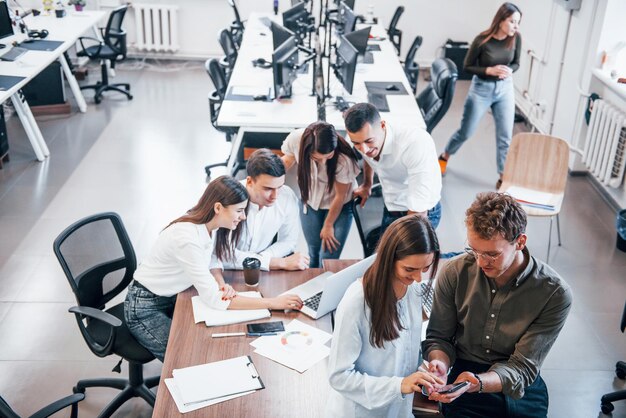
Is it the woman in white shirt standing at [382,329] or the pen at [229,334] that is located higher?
the woman in white shirt standing at [382,329]

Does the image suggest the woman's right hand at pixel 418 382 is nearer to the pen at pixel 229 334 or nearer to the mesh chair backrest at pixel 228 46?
the pen at pixel 229 334

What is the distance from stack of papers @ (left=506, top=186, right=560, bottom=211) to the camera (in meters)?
4.91

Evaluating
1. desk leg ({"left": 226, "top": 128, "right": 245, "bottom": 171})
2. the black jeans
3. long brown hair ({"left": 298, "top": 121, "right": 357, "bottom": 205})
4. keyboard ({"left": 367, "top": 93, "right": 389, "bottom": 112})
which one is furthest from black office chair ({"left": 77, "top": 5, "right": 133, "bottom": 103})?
the black jeans

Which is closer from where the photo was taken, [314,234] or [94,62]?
[314,234]

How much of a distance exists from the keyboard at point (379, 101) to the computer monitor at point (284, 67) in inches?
26.6

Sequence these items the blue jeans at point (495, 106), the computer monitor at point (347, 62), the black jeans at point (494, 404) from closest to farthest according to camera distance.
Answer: the black jeans at point (494, 404), the computer monitor at point (347, 62), the blue jeans at point (495, 106)

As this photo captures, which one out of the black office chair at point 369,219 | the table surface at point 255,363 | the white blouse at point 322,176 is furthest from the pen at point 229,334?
the black office chair at point 369,219

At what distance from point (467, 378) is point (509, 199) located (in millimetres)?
658

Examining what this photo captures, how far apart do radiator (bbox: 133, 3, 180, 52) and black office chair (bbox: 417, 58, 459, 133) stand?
4.76 m

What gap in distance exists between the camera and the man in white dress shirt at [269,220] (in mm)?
3406

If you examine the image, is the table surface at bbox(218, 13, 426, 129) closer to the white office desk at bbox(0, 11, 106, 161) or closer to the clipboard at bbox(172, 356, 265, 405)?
the white office desk at bbox(0, 11, 106, 161)

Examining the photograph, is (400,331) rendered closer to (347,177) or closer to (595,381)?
(347,177)

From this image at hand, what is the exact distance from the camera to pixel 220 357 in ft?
9.45

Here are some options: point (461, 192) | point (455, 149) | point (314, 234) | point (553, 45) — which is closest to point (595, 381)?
point (314, 234)
